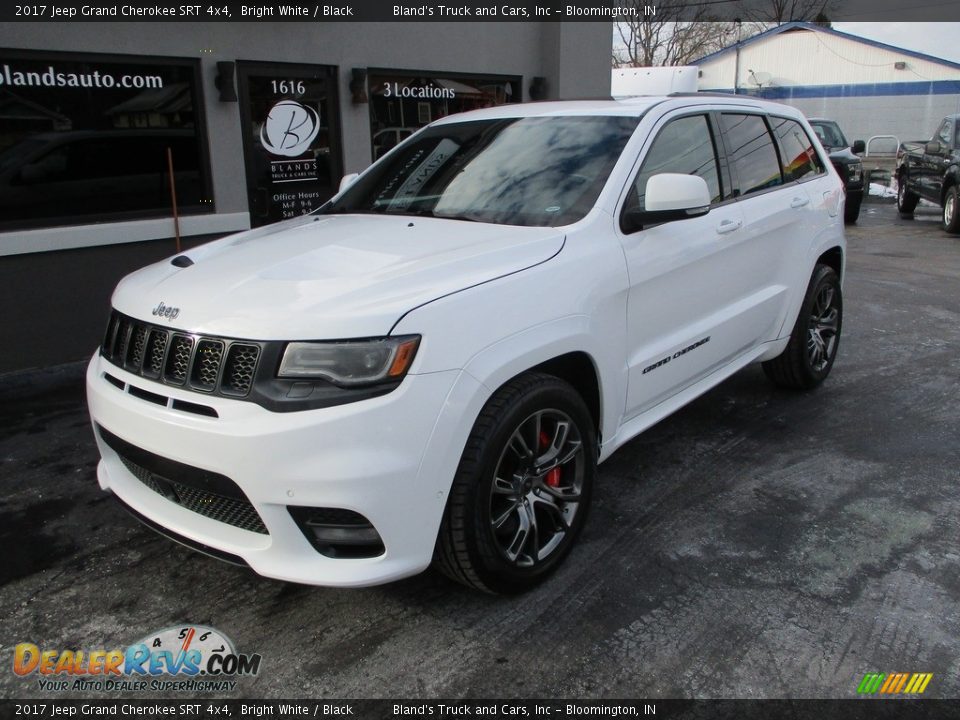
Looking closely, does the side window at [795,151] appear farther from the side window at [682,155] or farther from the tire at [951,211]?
the tire at [951,211]

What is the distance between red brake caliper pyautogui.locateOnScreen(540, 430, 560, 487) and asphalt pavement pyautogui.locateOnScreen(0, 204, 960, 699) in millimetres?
403

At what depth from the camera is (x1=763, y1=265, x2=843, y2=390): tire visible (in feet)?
16.8

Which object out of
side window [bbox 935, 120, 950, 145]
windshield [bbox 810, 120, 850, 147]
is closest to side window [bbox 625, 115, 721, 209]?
side window [bbox 935, 120, 950, 145]

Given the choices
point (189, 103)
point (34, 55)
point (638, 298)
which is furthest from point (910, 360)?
point (34, 55)

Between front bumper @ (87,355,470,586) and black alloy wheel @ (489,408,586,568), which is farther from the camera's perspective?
black alloy wheel @ (489,408,586,568)

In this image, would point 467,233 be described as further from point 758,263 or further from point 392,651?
point 758,263

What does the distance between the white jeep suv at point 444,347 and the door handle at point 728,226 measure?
0.06 feet

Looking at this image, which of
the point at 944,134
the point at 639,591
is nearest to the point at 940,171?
the point at 944,134

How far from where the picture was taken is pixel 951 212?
13297 millimetres

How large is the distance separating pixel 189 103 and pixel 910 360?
6258mm

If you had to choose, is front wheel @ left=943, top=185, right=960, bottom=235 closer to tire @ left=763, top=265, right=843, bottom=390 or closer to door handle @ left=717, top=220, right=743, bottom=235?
tire @ left=763, top=265, right=843, bottom=390

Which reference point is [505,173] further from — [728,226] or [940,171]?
[940,171]

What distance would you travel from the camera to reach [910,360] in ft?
20.2

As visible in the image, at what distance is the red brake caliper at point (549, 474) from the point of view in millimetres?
3094
